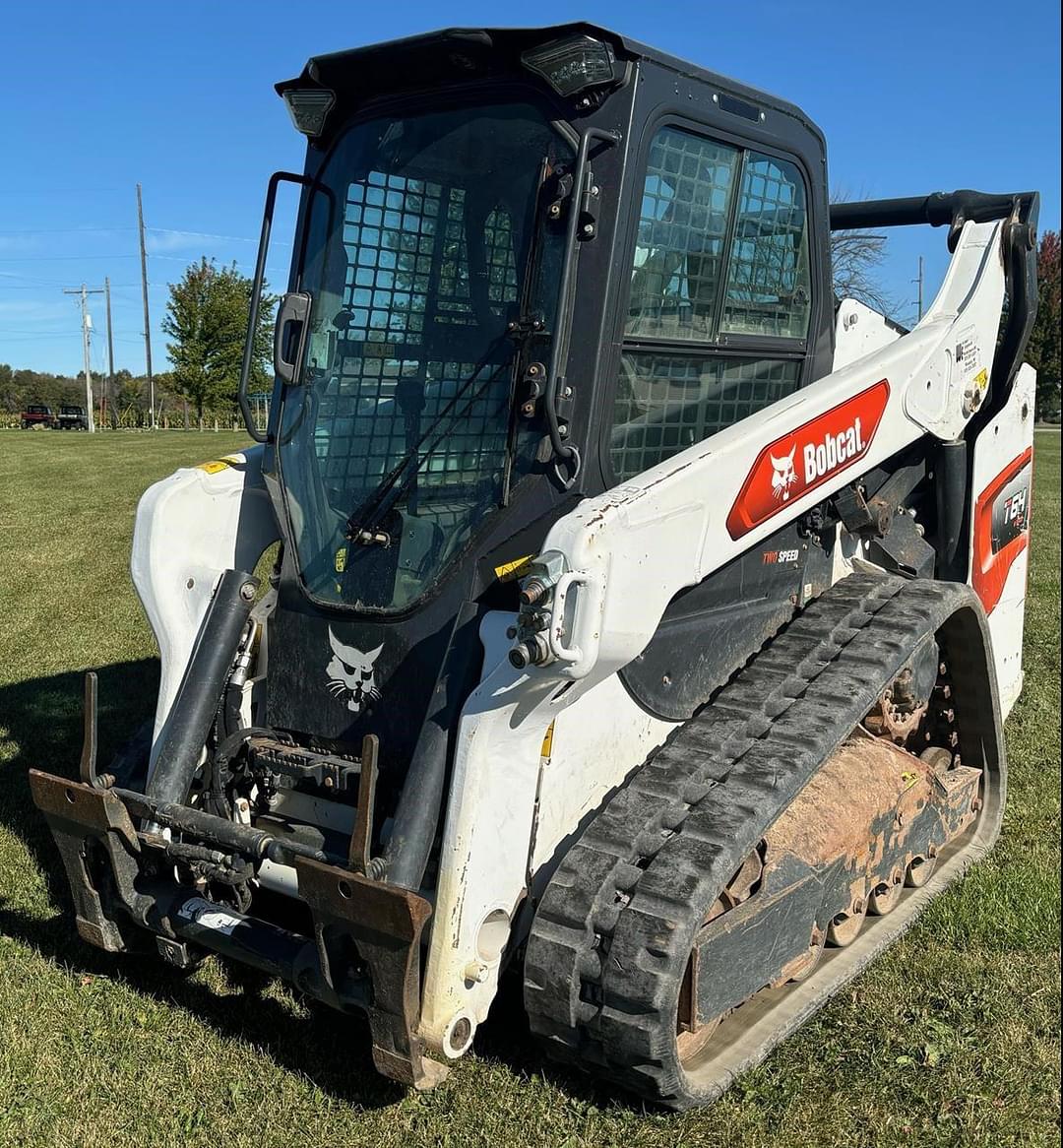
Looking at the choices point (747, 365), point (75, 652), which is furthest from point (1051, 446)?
point (747, 365)

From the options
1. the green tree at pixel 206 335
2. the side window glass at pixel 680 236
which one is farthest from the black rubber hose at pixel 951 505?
the green tree at pixel 206 335

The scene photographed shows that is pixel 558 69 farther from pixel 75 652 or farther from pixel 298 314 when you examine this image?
pixel 75 652

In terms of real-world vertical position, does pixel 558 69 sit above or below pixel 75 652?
above

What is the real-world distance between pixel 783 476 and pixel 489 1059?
193 cm

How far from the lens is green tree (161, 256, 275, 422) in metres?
46.5

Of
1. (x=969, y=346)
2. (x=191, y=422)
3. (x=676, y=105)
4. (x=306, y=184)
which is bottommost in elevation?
(x=191, y=422)

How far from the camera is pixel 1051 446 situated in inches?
1468

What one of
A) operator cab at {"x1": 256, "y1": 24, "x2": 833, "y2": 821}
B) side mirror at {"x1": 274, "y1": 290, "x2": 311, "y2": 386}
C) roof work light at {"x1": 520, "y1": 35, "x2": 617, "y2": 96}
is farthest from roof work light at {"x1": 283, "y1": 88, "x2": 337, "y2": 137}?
roof work light at {"x1": 520, "y1": 35, "x2": 617, "y2": 96}

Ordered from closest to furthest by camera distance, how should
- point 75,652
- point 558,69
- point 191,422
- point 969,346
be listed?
point 558,69
point 969,346
point 75,652
point 191,422

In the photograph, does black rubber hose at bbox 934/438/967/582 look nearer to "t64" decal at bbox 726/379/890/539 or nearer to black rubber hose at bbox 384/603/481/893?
"t64" decal at bbox 726/379/890/539

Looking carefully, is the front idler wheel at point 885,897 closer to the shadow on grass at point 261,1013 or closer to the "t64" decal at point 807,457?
the shadow on grass at point 261,1013

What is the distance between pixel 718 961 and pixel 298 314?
2450 millimetres

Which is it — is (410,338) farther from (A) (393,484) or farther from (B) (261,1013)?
(B) (261,1013)

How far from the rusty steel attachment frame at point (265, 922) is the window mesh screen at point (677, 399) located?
4.74 feet
